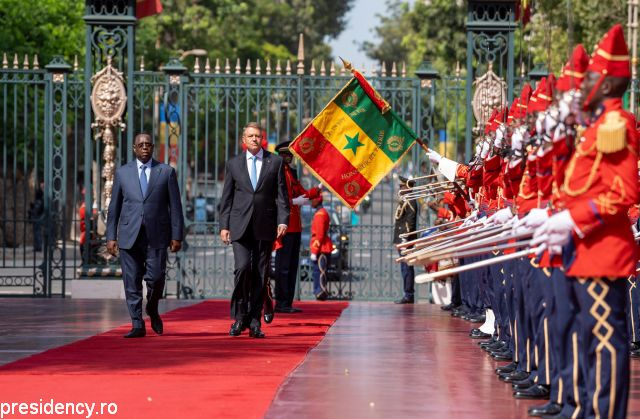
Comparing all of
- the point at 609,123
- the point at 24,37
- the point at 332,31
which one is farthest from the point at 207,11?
the point at 609,123

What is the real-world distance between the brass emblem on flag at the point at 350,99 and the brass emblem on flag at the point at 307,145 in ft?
1.87

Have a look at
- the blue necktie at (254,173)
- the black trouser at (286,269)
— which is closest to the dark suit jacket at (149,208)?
the blue necktie at (254,173)

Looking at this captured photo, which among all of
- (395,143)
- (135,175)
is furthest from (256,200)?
(395,143)

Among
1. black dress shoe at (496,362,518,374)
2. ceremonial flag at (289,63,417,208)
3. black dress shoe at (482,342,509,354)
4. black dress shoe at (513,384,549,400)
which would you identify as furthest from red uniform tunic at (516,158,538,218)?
ceremonial flag at (289,63,417,208)

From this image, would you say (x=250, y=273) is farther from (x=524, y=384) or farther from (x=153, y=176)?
(x=524, y=384)

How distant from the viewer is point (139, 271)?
1321 centimetres

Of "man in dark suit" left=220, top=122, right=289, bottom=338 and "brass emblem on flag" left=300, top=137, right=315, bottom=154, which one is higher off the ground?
"brass emblem on flag" left=300, top=137, right=315, bottom=154

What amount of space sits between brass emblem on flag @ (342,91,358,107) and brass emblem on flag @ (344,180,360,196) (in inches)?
38.8

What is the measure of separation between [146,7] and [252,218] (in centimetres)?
698

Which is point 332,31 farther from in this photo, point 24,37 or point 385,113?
point 385,113

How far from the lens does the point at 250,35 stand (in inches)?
Result: 2339

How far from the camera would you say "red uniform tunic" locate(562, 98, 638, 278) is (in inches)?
294

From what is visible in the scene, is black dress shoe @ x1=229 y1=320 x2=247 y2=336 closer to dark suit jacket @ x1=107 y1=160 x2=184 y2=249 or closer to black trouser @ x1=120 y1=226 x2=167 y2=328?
black trouser @ x1=120 y1=226 x2=167 y2=328

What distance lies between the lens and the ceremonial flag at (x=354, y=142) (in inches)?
589
